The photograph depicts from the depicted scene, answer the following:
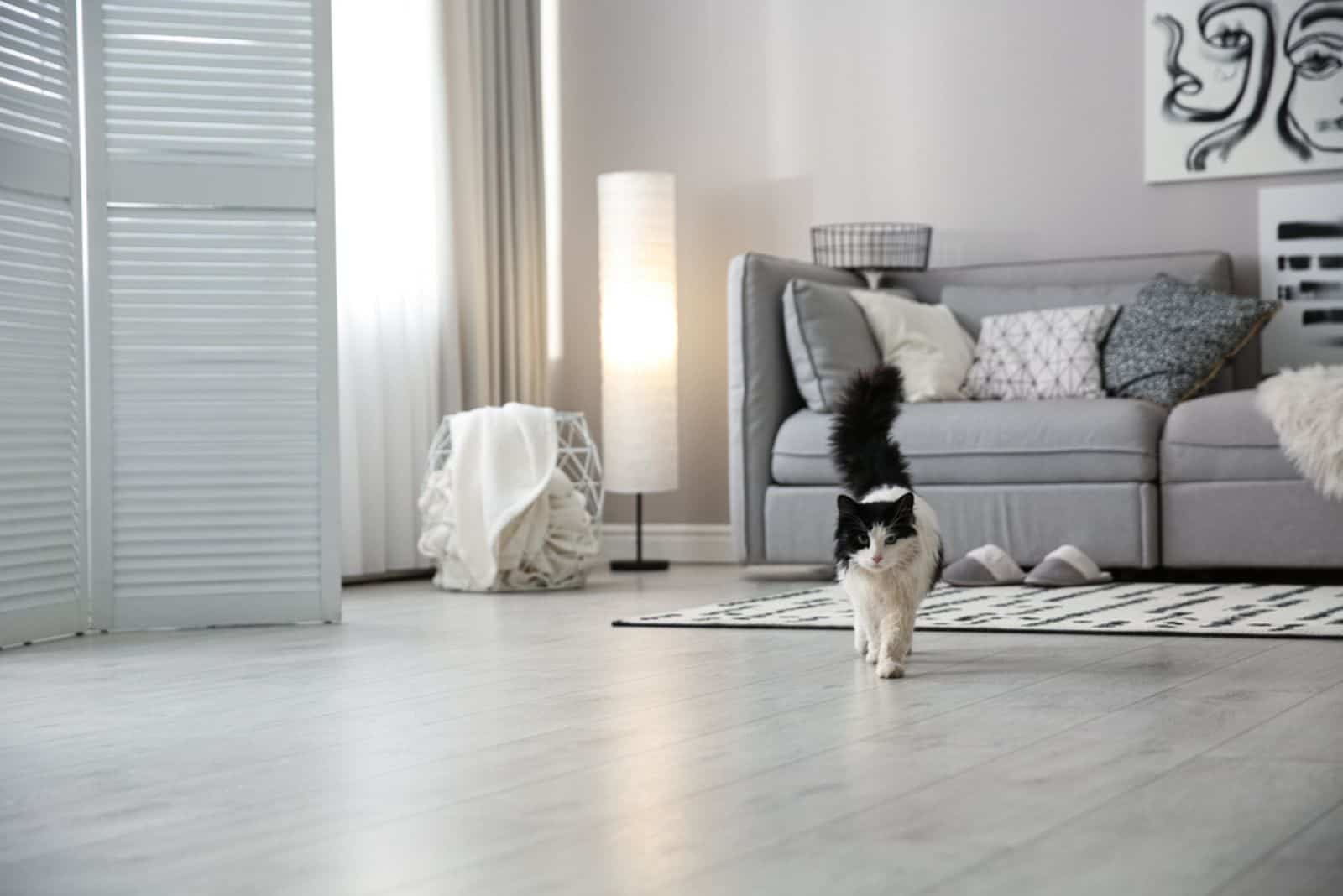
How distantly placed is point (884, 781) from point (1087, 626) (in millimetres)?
1630

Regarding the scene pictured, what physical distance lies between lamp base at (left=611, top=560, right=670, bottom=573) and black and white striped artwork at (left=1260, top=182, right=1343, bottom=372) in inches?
76.7

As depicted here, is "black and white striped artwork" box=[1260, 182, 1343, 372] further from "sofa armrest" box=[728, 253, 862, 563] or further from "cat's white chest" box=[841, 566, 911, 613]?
"cat's white chest" box=[841, 566, 911, 613]

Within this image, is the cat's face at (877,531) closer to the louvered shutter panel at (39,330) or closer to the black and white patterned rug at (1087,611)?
the black and white patterned rug at (1087,611)

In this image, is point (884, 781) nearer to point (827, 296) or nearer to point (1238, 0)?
point (827, 296)

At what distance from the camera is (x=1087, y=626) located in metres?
3.37

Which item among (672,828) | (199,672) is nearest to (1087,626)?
(199,672)

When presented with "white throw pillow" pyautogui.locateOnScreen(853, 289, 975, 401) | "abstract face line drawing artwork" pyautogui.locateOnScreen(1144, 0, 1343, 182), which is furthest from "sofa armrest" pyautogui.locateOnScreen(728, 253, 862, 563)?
"abstract face line drawing artwork" pyautogui.locateOnScreen(1144, 0, 1343, 182)

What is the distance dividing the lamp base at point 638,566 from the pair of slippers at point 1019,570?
138cm

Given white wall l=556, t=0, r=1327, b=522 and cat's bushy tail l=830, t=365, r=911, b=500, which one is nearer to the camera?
cat's bushy tail l=830, t=365, r=911, b=500

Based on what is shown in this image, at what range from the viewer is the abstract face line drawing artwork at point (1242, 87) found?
208 inches

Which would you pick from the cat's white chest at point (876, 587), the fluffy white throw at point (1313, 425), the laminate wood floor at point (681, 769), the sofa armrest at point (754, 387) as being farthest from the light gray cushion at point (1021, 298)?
the cat's white chest at point (876, 587)

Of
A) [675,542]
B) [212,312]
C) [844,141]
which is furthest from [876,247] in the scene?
[212,312]

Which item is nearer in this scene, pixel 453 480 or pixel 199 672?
pixel 199 672

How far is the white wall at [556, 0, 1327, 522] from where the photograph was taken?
220 inches
